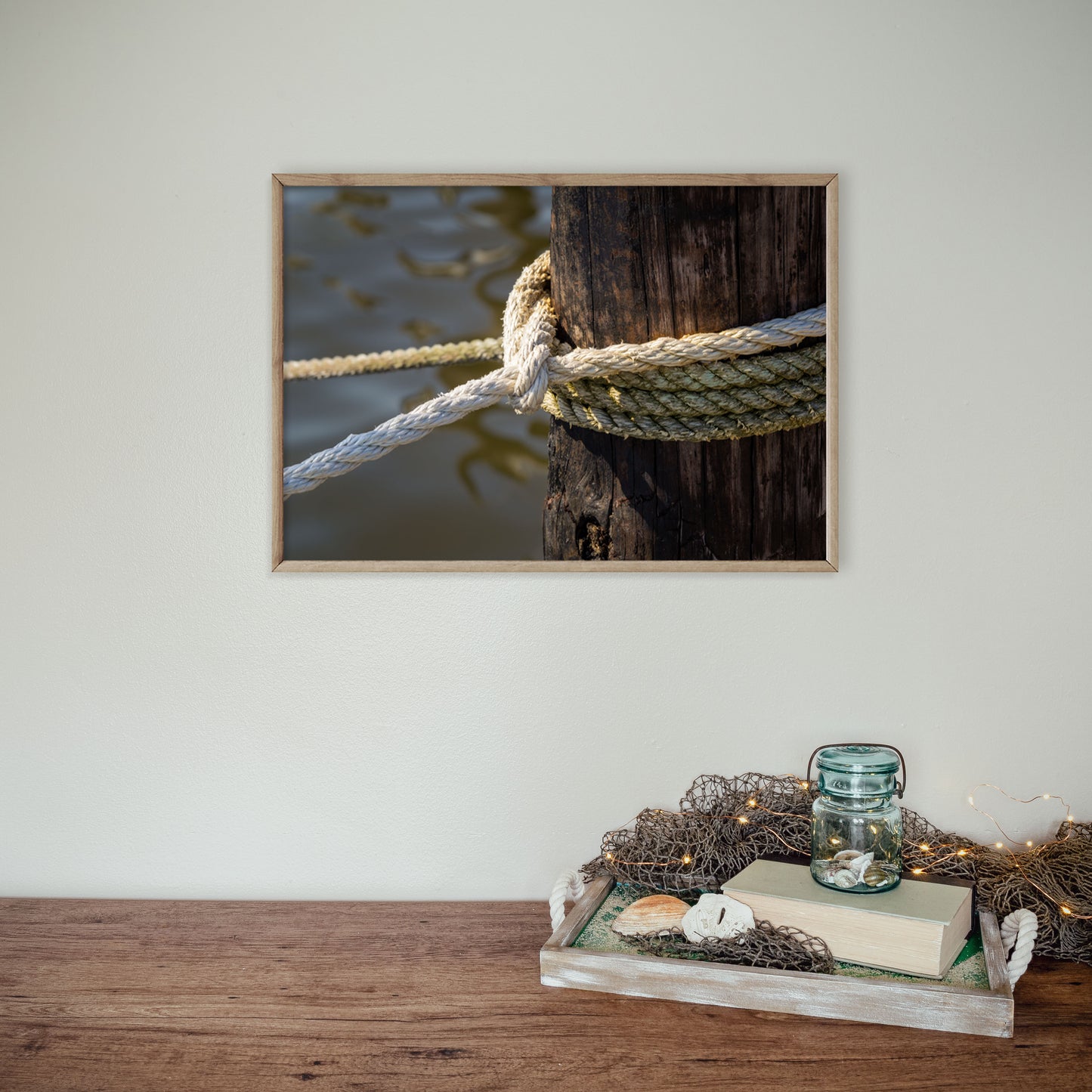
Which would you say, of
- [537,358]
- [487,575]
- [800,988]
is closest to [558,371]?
[537,358]

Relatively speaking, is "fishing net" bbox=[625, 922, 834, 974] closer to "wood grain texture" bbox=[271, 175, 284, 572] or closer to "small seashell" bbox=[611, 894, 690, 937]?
"small seashell" bbox=[611, 894, 690, 937]

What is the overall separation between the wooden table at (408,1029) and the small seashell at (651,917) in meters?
0.07

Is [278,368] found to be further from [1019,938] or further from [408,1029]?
[1019,938]

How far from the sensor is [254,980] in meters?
0.88

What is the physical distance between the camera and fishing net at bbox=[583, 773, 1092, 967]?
944 mm

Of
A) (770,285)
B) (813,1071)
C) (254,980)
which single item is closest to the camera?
(813,1071)

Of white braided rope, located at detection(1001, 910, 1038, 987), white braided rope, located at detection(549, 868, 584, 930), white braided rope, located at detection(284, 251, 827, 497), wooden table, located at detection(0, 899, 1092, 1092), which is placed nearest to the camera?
wooden table, located at detection(0, 899, 1092, 1092)

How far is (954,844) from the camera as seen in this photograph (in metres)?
1.02

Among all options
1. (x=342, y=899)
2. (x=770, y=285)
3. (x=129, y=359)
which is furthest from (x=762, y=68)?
(x=342, y=899)

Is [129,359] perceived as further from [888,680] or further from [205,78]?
[888,680]

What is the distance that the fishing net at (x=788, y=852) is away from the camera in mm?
944

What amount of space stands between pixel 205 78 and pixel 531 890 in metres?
1.13

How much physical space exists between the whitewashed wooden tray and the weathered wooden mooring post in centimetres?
47

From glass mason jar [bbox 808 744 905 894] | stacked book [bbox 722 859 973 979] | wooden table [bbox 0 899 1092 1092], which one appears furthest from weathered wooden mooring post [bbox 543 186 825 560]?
wooden table [bbox 0 899 1092 1092]
